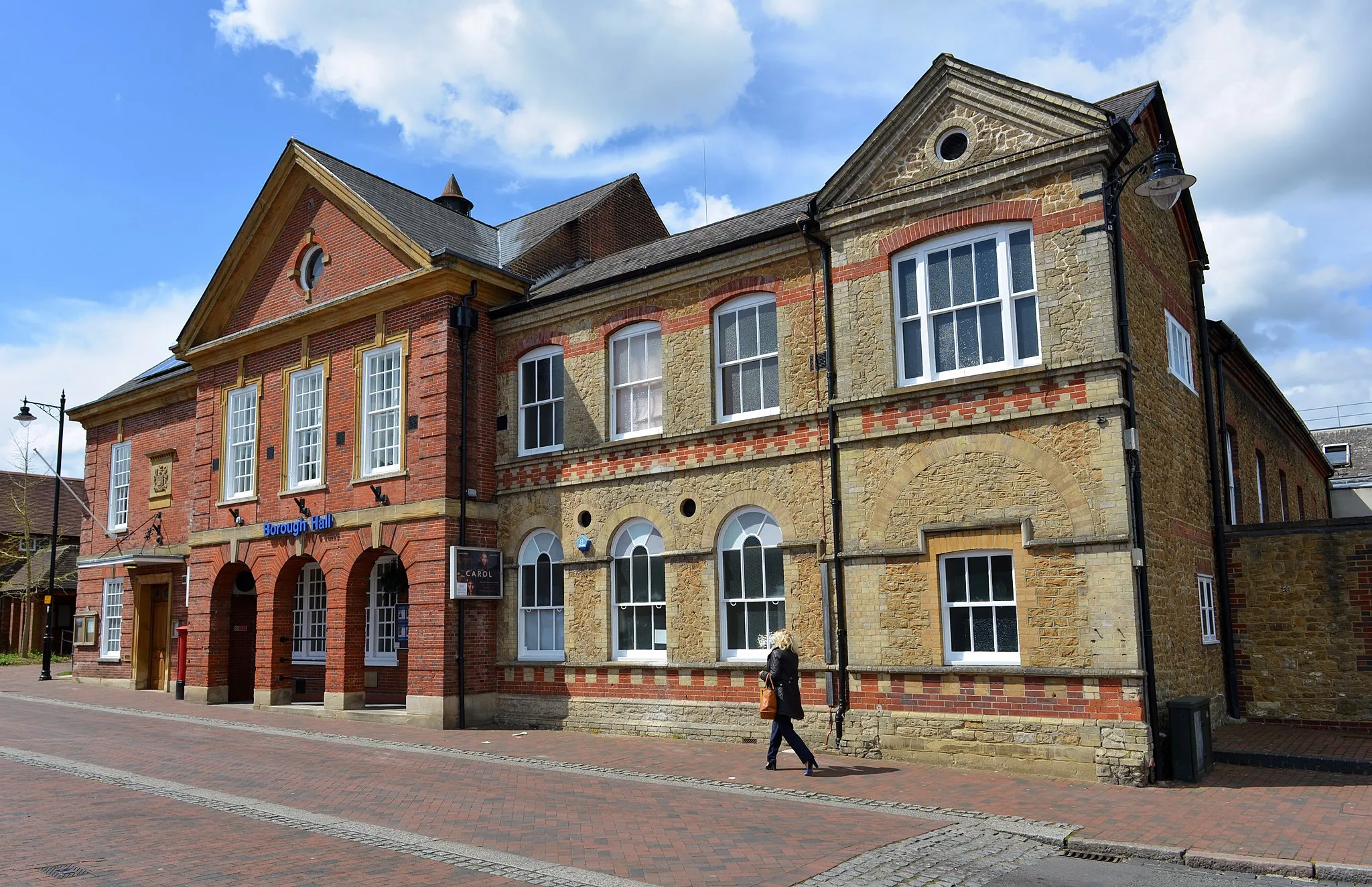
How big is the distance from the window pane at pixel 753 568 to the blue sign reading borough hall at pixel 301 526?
904 centimetres

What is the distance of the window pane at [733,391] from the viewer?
15914 mm

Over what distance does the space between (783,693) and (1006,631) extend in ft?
9.57

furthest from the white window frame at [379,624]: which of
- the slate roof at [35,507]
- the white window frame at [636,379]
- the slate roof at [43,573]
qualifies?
the slate roof at [35,507]

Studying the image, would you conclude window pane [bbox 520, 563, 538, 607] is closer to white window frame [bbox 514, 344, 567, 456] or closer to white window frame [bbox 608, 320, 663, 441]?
white window frame [bbox 514, 344, 567, 456]

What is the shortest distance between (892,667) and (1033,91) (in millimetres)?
7652

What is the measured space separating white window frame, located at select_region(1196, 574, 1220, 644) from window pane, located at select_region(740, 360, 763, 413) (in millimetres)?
7098

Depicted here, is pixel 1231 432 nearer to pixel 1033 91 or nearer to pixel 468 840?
pixel 1033 91

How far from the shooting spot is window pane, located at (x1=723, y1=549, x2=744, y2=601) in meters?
15.5

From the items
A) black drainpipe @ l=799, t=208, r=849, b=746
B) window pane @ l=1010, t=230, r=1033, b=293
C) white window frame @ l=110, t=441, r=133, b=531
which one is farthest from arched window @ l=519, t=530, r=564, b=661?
white window frame @ l=110, t=441, r=133, b=531

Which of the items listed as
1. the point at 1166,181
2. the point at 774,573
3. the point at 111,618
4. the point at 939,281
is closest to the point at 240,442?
the point at 111,618

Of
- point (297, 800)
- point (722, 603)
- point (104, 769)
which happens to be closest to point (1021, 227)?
point (722, 603)

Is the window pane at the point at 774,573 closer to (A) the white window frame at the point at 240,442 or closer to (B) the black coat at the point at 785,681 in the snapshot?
(B) the black coat at the point at 785,681

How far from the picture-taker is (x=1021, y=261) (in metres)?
13.1

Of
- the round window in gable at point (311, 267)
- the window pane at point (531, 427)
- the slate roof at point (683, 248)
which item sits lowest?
the window pane at point (531, 427)
